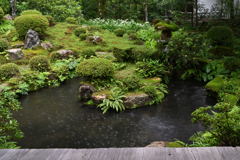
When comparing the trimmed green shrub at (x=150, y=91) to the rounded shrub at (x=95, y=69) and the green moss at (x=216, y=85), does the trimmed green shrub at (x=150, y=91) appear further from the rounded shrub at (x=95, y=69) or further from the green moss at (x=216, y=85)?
the green moss at (x=216, y=85)

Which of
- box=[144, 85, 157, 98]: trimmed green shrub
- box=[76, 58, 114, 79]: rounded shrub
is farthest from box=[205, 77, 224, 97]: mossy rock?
box=[76, 58, 114, 79]: rounded shrub

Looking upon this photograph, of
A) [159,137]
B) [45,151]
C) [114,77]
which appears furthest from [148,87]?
[45,151]

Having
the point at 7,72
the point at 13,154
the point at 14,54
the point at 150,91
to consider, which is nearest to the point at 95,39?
the point at 14,54

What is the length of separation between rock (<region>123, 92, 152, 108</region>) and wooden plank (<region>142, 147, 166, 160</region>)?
5.75 metres

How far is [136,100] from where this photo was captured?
8.52m

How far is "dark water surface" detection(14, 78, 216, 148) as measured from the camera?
6.43m

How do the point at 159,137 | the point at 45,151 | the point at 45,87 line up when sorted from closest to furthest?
the point at 45,151 → the point at 159,137 → the point at 45,87

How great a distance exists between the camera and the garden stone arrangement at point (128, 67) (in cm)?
825

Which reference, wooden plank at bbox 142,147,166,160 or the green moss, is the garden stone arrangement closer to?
the green moss

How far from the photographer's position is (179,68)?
1164cm

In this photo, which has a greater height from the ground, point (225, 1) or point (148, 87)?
point (225, 1)

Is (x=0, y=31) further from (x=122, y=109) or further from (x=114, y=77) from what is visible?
(x=122, y=109)

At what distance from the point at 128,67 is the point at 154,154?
936cm

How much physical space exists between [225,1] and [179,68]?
953 cm
